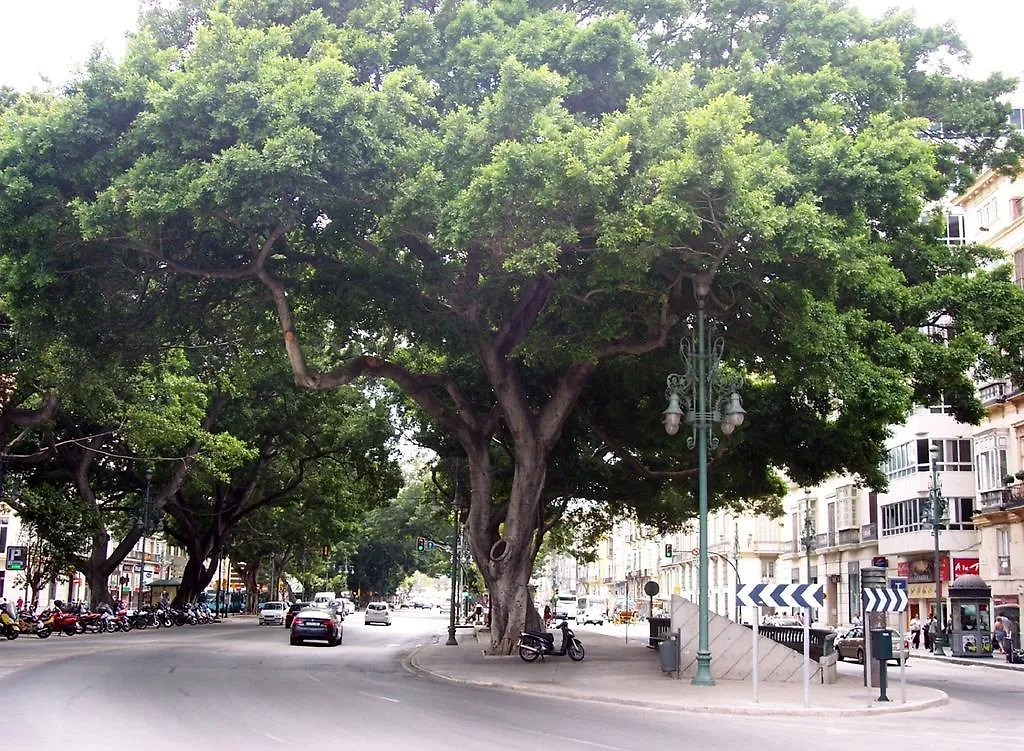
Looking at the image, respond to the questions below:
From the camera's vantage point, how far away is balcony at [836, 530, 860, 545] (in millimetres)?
57344

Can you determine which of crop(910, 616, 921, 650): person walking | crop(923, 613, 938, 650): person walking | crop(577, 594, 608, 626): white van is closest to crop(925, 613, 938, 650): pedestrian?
crop(923, 613, 938, 650): person walking

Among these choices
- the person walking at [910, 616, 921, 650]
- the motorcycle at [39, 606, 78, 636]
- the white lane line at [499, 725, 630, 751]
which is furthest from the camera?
the person walking at [910, 616, 921, 650]

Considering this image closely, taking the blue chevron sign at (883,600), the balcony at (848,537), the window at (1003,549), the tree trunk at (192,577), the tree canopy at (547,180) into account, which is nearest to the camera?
the tree canopy at (547,180)

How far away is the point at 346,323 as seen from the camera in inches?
971

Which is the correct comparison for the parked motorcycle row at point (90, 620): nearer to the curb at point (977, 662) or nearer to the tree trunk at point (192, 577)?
the tree trunk at point (192, 577)

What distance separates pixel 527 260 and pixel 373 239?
3.89m

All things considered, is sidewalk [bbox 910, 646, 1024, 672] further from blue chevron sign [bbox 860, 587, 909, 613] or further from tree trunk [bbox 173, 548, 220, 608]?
tree trunk [bbox 173, 548, 220, 608]

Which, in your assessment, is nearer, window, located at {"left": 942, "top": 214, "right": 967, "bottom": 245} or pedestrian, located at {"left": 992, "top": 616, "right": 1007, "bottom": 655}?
pedestrian, located at {"left": 992, "top": 616, "right": 1007, "bottom": 655}

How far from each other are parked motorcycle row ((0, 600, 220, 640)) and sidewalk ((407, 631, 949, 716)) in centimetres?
1515

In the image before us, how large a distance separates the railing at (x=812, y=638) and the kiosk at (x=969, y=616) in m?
14.4

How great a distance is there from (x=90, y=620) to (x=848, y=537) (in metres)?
37.2

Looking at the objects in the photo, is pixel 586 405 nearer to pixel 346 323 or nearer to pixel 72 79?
pixel 346 323

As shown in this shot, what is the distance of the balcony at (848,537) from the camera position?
57.3 meters

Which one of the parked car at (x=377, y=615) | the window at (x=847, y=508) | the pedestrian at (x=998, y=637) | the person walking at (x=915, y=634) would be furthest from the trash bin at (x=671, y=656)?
the parked car at (x=377, y=615)
